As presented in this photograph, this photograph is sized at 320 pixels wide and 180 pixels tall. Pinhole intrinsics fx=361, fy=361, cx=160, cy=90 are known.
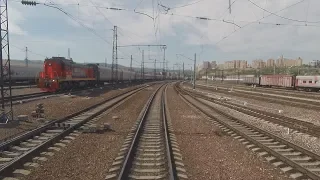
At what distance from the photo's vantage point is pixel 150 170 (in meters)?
8.92

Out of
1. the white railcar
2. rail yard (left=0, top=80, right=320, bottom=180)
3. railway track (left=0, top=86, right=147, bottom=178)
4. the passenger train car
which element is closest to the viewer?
rail yard (left=0, top=80, right=320, bottom=180)

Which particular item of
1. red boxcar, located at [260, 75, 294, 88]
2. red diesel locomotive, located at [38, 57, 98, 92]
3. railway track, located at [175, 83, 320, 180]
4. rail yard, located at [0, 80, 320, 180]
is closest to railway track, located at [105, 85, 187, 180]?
rail yard, located at [0, 80, 320, 180]

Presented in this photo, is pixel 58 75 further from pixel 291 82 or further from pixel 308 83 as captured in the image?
pixel 291 82

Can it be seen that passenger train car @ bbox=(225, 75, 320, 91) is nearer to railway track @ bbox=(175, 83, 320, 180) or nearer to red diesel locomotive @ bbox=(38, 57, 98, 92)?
red diesel locomotive @ bbox=(38, 57, 98, 92)

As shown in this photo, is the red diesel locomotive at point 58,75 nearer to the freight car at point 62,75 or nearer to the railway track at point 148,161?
the freight car at point 62,75

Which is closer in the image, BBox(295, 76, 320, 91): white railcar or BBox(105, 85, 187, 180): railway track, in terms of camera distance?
BBox(105, 85, 187, 180): railway track

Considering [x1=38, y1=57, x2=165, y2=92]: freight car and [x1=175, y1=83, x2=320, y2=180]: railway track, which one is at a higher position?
[x1=38, y1=57, x2=165, y2=92]: freight car

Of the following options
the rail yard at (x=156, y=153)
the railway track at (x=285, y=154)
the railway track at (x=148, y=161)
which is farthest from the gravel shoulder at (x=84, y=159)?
the railway track at (x=285, y=154)

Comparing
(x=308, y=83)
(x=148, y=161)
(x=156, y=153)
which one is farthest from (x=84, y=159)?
(x=308, y=83)

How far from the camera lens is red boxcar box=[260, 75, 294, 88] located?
70500 mm

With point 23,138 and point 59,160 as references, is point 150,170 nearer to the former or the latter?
point 59,160

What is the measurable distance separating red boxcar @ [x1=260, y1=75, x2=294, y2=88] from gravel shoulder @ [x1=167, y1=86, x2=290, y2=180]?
194 ft

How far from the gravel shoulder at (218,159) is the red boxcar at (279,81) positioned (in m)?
59.3

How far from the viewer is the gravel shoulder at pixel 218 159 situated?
8782mm
